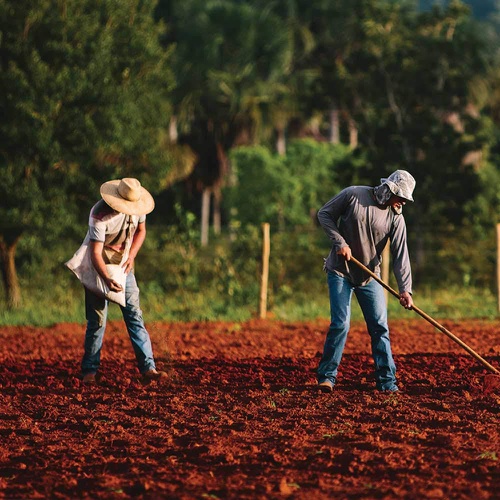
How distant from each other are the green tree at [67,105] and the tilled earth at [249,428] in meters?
7.57

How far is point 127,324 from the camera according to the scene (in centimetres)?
952

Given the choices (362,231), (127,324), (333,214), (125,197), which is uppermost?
(125,197)

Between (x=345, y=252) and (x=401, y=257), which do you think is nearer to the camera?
(x=345, y=252)

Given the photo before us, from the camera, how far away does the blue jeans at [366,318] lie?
855 cm

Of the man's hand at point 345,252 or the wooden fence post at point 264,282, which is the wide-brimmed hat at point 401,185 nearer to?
the man's hand at point 345,252

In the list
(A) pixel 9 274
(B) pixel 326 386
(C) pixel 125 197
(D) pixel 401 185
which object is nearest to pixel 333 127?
(A) pixel 9 274

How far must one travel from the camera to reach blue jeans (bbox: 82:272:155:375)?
9422mm

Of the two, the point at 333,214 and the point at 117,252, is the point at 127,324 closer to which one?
the point at 117,252

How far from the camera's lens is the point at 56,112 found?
1909cm

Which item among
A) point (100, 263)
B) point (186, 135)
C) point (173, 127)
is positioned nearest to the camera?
point (100, 263)

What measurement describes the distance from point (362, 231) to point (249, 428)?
1915 millimetres

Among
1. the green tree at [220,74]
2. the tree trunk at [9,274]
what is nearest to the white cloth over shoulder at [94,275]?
the tree trunk at [9,274]

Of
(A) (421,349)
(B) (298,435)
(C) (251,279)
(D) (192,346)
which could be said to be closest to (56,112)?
(C) (251,279)

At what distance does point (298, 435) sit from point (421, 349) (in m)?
5.31
